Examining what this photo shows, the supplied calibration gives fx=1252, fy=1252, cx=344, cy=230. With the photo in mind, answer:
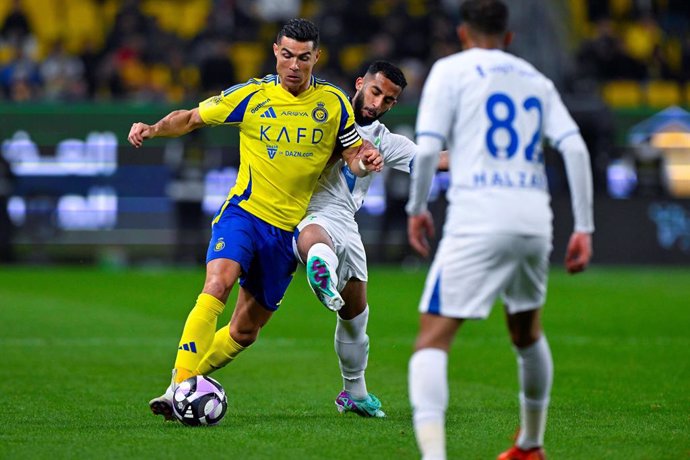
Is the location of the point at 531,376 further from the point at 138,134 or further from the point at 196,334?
the point at 138,134

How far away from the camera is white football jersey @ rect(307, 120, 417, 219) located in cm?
792

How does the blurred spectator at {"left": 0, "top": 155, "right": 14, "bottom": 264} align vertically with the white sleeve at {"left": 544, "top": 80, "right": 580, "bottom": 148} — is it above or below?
below

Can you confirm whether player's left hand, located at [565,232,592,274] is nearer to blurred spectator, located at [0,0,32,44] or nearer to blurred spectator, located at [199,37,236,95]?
blurred spectator, located at [199,37,236,95]

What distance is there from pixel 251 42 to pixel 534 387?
20140 mm

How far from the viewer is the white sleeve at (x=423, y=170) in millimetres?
5363

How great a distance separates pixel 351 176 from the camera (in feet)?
26.3

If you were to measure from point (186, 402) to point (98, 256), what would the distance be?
14.4 meters

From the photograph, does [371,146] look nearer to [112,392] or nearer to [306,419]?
[306,419]

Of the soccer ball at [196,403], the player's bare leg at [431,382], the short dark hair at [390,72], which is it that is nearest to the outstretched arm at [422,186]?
the player's bare leg at [431,382]

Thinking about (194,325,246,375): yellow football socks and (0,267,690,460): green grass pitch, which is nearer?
(0,267,690,460): green grass pitch

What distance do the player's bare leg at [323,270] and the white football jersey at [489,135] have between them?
5.54ft

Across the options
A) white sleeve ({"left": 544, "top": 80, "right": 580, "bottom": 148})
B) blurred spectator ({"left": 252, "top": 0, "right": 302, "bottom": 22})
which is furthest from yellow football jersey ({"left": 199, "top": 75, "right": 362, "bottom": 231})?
blurred spectator ({"left": 252, "top": 0, "right": 302, "bottom": 22})

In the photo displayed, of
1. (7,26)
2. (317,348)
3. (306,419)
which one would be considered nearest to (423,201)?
(306,419)

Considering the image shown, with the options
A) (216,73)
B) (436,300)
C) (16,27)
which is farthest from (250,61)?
(436,300)
